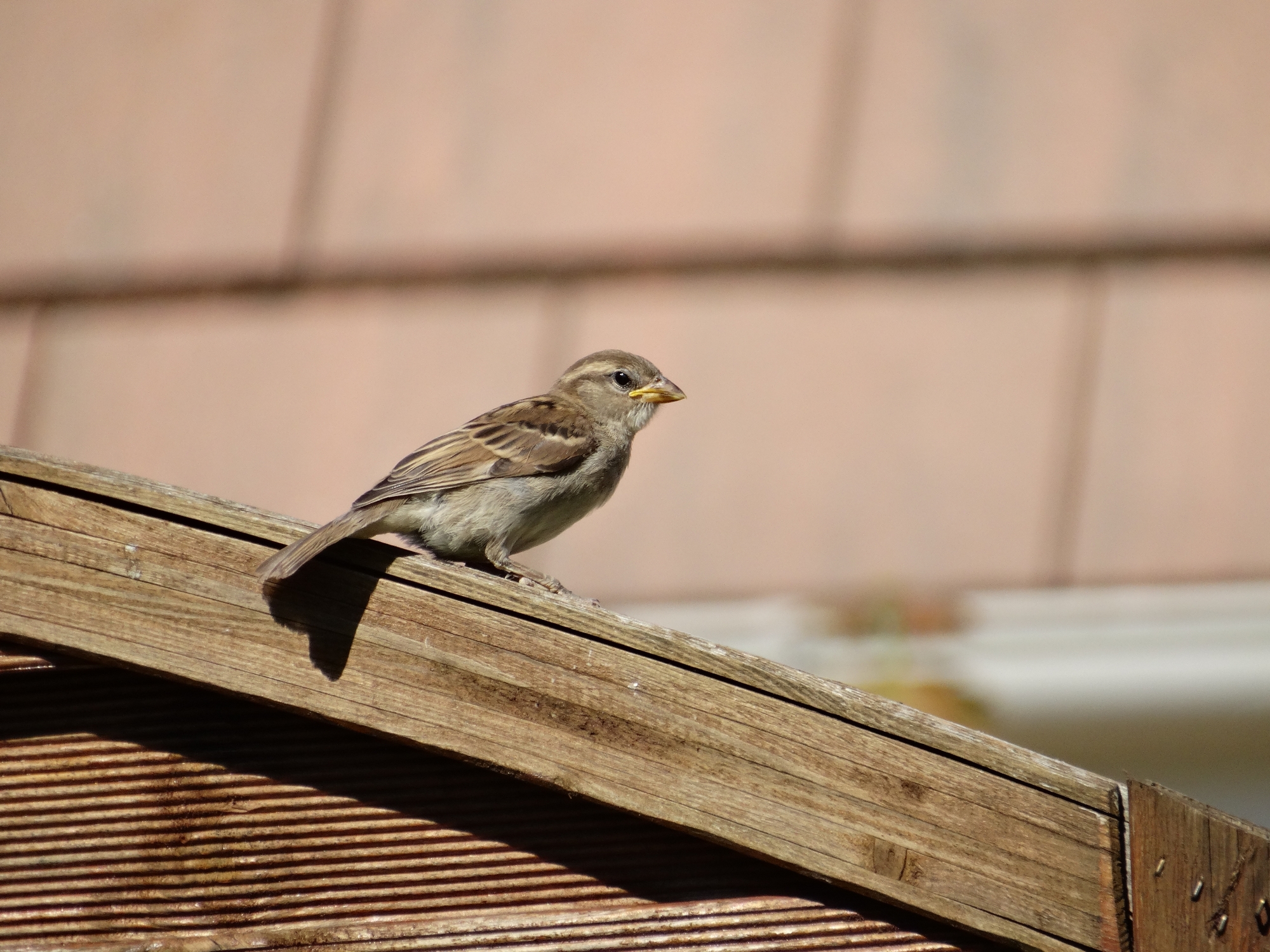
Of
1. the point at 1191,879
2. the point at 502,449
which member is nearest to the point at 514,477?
the point at 502,449

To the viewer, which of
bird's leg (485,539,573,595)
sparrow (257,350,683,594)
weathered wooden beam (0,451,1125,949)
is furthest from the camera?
sparrow (257,350,683,594)

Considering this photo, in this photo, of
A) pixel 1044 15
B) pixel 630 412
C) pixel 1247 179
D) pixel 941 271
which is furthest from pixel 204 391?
pixel 1247 179

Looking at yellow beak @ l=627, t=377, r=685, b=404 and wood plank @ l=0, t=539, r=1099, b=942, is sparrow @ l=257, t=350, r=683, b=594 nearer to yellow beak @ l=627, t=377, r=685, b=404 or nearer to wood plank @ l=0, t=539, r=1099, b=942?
yellow beak @ l=627, t=377, r=685, b=404

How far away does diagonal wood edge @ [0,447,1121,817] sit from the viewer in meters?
1.95

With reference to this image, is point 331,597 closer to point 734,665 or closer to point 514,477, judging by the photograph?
point 734,665

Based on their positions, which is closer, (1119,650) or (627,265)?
(1119,650)

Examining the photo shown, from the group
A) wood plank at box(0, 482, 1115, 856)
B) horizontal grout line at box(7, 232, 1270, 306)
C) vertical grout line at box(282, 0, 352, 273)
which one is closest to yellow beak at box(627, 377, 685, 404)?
horizontal grout line at box(7, 232, 1270, 306)

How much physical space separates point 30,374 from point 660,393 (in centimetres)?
201

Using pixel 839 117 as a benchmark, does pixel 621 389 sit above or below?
below

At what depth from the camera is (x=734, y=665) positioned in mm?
1955

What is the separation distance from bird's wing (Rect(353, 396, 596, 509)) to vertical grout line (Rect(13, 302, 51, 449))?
155cm

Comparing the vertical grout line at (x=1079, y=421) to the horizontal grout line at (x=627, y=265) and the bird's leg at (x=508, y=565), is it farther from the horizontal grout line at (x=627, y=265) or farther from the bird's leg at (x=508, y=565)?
the bird's leg at (x=508, y=565)

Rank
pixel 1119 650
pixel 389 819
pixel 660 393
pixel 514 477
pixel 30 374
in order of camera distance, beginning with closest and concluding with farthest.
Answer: pixel 389 819 → pixel 514 477 → pixel 1119 650 → pixel 660 393 → pixel 30 374

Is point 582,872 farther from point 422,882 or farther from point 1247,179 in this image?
point 1247,179
